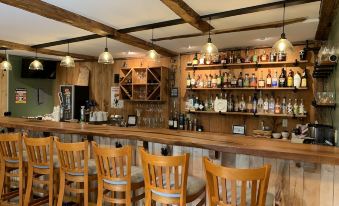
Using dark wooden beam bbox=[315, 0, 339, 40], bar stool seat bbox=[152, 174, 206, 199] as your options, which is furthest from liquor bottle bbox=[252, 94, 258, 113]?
bar stool seat bbox=[152, 174, 206, 199]

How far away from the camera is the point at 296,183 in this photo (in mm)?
2002

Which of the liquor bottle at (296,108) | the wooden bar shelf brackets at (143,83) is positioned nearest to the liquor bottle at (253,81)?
the liquor bottle at (296,108)

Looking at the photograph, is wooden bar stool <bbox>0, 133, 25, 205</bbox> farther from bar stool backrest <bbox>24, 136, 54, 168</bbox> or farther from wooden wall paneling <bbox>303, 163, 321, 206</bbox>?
wooden wall paneling <bbox>303, 163, 321, 206</bbox>

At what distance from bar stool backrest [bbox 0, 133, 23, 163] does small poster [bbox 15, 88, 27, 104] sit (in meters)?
4.33

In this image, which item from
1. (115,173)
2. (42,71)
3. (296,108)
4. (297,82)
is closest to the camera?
(115,173)

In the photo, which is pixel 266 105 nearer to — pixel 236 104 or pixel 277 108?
pixel 277 108

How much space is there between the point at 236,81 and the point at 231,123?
818 mm

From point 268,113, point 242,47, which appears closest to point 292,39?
point 242,47

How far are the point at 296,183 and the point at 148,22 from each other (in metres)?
2.60

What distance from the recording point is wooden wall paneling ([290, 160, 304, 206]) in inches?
78.0

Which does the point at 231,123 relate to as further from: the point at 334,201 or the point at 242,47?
the point at 334,201

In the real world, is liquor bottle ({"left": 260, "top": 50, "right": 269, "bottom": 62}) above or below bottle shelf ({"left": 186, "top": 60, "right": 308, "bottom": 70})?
above

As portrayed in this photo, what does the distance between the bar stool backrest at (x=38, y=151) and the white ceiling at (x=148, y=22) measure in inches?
59.7

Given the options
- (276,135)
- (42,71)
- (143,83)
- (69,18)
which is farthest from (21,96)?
(276,135)
